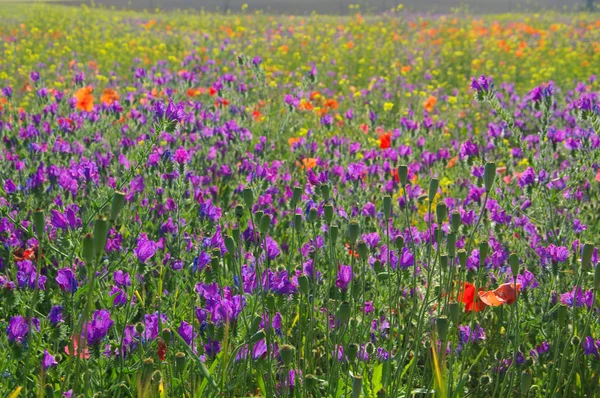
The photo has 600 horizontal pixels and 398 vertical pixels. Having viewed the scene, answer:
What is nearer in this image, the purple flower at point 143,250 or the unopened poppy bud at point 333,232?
the unopened poppy bud at point 333,232

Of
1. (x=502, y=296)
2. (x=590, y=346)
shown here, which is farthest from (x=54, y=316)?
(x=590, y=346)

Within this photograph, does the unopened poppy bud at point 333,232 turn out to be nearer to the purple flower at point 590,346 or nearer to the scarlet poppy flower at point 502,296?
the scarlet poppy flower at point 502,296

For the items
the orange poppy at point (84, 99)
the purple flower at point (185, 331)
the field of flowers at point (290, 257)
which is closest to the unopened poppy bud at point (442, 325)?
the field of flowers at point (290, 257)

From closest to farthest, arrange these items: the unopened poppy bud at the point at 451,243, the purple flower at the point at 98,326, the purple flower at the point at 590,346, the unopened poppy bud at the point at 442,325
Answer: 1. the unopened poppy bud at the point at 442,325
2. the unopened poppy bud at the point at 451,243
3. the purple flower at the point at 98,326
4. the purple flower at the point at 590,346

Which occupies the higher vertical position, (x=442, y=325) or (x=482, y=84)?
(x=482, y=84)

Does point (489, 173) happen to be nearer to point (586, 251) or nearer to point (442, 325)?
point (586, 251)

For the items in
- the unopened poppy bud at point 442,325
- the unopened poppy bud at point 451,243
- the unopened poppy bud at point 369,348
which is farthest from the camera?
the unopened poppy bud at point 369,348

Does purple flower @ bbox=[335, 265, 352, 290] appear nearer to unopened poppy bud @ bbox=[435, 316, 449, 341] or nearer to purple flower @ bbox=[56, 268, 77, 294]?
unopened poppy bud @ bbox=[435, 316, 449, 341]

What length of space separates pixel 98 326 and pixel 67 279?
239 millimetres

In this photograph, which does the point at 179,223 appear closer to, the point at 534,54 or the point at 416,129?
the point at 416,129

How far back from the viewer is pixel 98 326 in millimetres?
1632

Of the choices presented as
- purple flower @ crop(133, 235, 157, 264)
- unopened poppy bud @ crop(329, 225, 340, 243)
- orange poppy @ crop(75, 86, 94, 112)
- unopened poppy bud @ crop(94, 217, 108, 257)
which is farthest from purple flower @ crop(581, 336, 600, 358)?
orange poppy @ crop(75, 86, 94, 112)

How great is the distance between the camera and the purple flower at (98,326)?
1.63 metres

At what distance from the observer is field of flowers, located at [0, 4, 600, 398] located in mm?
1584
